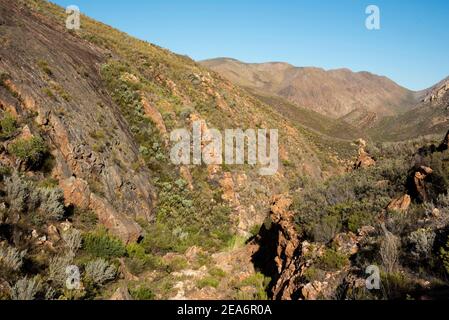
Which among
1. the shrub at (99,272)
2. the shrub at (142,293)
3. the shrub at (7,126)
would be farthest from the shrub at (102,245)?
the shrub at (7,126)

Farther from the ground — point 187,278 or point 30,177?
point 30,177

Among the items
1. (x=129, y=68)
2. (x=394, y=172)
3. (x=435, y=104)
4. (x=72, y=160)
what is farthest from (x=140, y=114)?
(x=435, y=104)

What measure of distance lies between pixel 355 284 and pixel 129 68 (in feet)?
72.1

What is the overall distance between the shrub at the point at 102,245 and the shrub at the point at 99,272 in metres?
0.69

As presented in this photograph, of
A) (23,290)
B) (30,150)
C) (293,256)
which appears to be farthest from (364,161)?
(23,290)

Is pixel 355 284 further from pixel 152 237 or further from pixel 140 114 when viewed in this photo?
pixel 140 114

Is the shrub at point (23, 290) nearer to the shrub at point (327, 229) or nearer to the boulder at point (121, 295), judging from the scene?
the boulder at point (121, 295)

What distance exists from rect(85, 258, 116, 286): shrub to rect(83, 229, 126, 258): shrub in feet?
2.28

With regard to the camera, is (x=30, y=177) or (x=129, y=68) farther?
(x=129, y=68)

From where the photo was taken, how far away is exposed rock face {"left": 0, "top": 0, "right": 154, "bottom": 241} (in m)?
12.0

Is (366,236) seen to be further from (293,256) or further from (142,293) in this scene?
(142,293)

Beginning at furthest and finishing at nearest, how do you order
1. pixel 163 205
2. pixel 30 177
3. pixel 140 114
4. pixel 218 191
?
pixel 140 114
pixel 218 191
pixel 163 205
pixel 30 177

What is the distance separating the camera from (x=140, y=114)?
2066 cm

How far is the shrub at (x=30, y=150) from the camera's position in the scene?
10.2 metres
